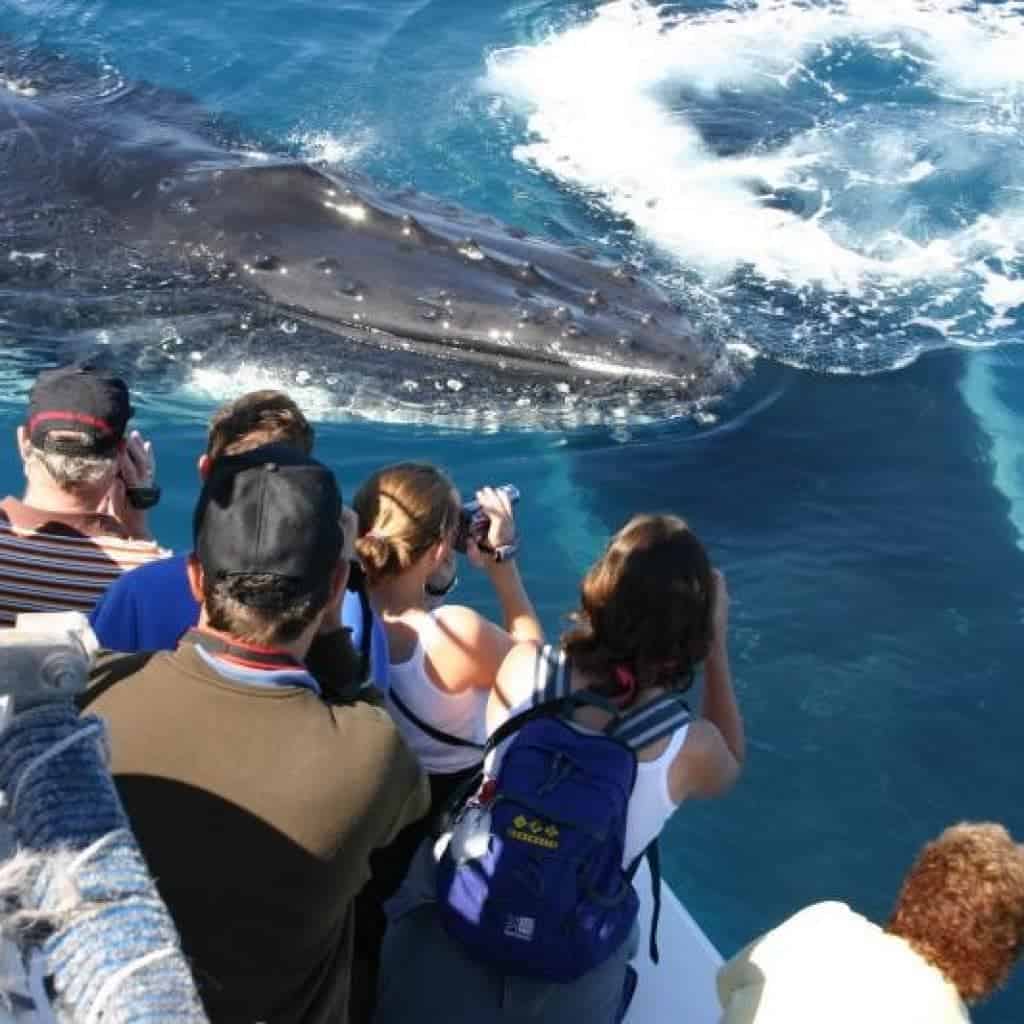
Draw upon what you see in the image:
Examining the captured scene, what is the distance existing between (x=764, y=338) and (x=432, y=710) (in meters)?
6.94

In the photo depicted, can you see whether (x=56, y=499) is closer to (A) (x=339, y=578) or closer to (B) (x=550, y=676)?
(A) (x=339, y=578)

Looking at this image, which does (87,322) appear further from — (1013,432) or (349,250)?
(1013,432)

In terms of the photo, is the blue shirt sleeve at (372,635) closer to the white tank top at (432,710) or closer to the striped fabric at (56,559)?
the white tank top at (432,710)

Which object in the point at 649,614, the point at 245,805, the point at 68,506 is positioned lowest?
the point at 68,506

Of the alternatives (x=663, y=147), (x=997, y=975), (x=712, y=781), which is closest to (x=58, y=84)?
(x=663, y=147)

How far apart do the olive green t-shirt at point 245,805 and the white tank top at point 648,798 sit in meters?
0.78

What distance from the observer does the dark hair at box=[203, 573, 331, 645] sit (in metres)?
3.04

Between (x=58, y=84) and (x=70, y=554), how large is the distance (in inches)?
398

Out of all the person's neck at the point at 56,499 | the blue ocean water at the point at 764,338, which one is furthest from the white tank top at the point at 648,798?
the blue ocean water at the point at 764,338

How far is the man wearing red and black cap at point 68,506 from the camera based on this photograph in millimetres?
4340

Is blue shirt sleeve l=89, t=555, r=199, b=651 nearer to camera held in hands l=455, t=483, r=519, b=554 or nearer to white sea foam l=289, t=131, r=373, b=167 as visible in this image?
camera held in hands l=455, t=483, r=519, b=554

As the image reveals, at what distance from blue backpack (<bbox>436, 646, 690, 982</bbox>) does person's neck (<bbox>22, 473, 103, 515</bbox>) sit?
176 cm

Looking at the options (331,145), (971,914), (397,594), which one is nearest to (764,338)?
(331,145)

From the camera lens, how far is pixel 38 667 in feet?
6.76
